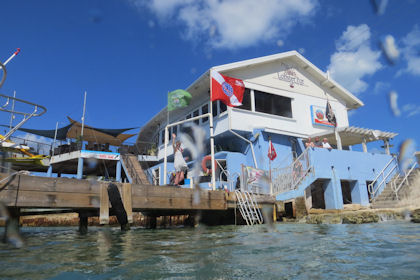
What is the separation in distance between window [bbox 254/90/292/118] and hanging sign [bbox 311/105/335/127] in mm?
1723

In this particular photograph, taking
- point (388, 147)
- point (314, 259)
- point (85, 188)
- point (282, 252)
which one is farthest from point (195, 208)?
point (388, 147)

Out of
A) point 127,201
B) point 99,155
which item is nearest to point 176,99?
point 99,155

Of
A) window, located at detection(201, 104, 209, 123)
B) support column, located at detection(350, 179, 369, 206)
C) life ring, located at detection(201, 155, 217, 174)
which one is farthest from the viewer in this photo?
window, located at detection(201, 104, 209, 123)

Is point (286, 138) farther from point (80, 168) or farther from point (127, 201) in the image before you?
point (80, 168)

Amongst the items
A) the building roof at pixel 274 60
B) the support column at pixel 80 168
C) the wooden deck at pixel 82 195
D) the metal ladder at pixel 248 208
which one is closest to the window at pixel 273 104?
the building roof at pixel 274 60

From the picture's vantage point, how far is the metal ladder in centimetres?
980

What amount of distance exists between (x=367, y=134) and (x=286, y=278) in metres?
16.6

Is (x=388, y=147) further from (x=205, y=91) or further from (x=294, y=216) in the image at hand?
(x=205, y=91)

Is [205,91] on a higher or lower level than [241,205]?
higher

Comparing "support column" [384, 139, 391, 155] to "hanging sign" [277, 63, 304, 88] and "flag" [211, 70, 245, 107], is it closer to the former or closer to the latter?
"hanging sign" [277, 63, 304, 88]

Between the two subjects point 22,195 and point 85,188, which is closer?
point 22,195

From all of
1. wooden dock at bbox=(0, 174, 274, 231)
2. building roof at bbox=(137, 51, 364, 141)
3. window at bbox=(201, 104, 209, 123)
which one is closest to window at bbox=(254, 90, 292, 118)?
building roof at bbox=(137, 51, 364, 141)

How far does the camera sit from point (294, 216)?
1159 centimetres

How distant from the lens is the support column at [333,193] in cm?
1345
